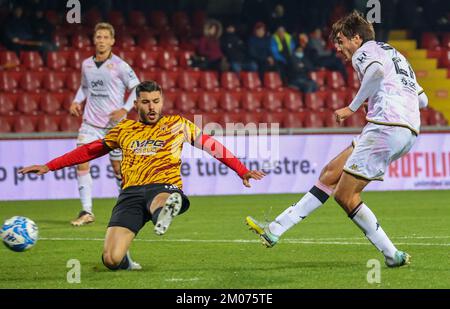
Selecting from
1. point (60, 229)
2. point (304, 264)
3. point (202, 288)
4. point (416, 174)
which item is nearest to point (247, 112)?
point (416, 174)

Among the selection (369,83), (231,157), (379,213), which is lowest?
(379,213)

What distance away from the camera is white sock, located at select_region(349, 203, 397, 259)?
863 centimetres

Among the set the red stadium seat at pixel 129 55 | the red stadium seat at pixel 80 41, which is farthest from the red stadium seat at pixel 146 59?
the red stadium seat at pixel 80 41

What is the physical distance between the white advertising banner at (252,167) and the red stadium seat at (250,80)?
4.40 metres

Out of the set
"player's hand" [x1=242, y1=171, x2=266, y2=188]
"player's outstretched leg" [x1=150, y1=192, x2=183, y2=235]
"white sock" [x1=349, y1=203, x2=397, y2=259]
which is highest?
"player's hand" [x1=242, y1=171, x2=266, y2=188]

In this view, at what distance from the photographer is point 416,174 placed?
1908cm

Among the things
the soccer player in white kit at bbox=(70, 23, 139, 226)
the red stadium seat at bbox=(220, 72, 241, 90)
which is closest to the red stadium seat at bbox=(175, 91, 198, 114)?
the red stadium seat at bbox=(220, 72, 241, 90)

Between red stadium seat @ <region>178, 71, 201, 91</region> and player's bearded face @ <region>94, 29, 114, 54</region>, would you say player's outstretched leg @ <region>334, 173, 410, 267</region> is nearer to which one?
player's bearded face @ <region>94, 29, 114, 54</region>

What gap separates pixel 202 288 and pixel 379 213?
721 centimetres

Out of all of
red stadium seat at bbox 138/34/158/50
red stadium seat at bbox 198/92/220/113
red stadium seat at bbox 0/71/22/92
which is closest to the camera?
red stadium seat at bbox 0/71/22/92

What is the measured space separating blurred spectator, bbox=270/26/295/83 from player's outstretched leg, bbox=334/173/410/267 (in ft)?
48.3

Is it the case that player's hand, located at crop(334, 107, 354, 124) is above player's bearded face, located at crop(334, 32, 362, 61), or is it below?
below
